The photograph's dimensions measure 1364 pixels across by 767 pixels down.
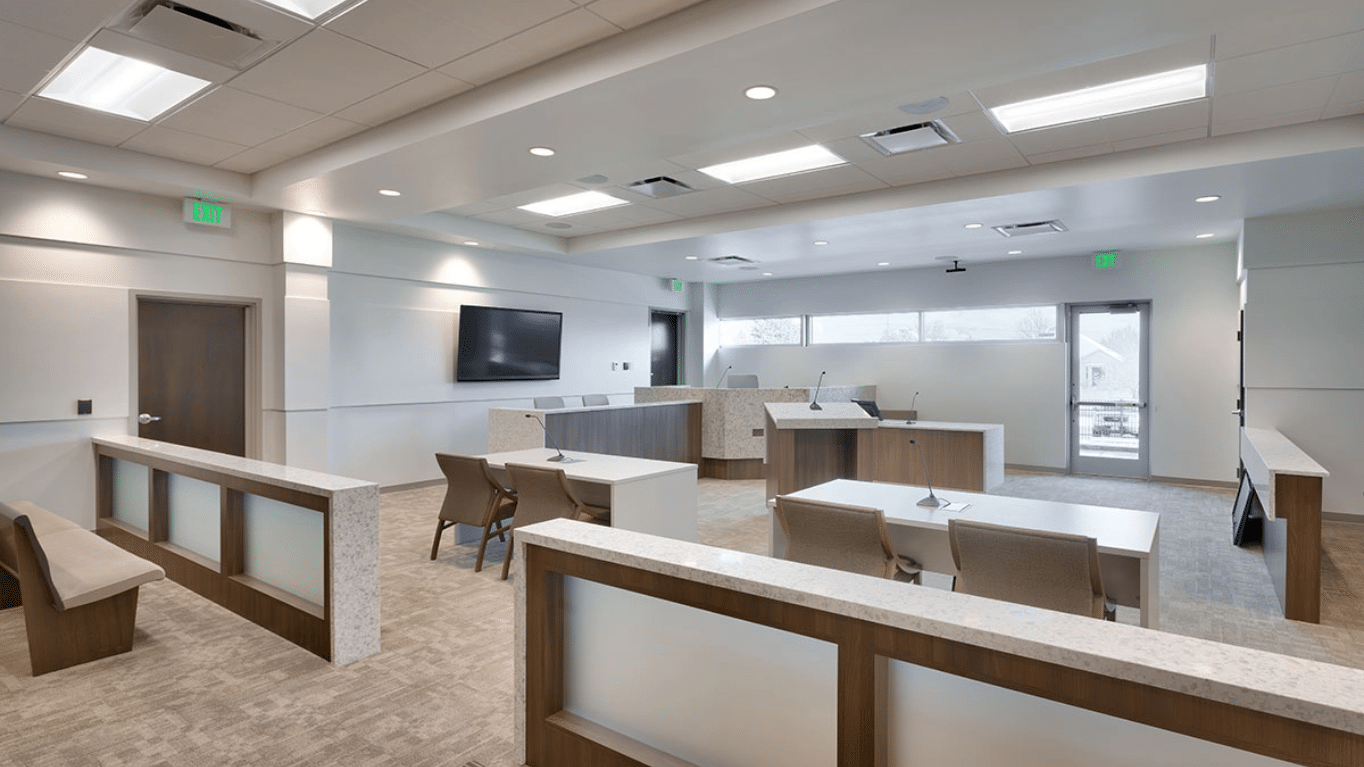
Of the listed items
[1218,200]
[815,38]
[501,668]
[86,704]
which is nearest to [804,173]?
[815,38]

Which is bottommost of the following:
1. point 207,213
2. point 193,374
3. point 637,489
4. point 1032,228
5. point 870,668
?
point 637,489

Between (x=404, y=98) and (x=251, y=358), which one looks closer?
(x=404, y=98)

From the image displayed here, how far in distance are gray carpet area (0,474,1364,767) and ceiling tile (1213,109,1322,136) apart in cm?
300

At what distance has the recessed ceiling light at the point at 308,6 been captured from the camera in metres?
3.06

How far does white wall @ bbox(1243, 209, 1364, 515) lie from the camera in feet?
20.3

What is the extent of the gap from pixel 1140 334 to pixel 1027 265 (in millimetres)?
1595

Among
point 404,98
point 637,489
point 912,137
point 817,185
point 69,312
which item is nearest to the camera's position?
point 404,98

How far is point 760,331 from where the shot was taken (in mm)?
11953

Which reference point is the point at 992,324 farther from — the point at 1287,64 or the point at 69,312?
the point at 69,312

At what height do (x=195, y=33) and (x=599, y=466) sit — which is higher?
(x=195, y=33)

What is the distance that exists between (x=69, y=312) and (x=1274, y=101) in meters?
8.37

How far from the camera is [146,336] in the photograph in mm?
5895

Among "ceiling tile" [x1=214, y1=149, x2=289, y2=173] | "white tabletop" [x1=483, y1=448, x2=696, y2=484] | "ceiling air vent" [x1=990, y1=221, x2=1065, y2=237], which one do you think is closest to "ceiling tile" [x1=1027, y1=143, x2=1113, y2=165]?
"ceiling air vent" [x1=990, y1=221, x2=1065, y2=237]

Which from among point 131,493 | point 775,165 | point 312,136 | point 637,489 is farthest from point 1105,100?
point 131,493
